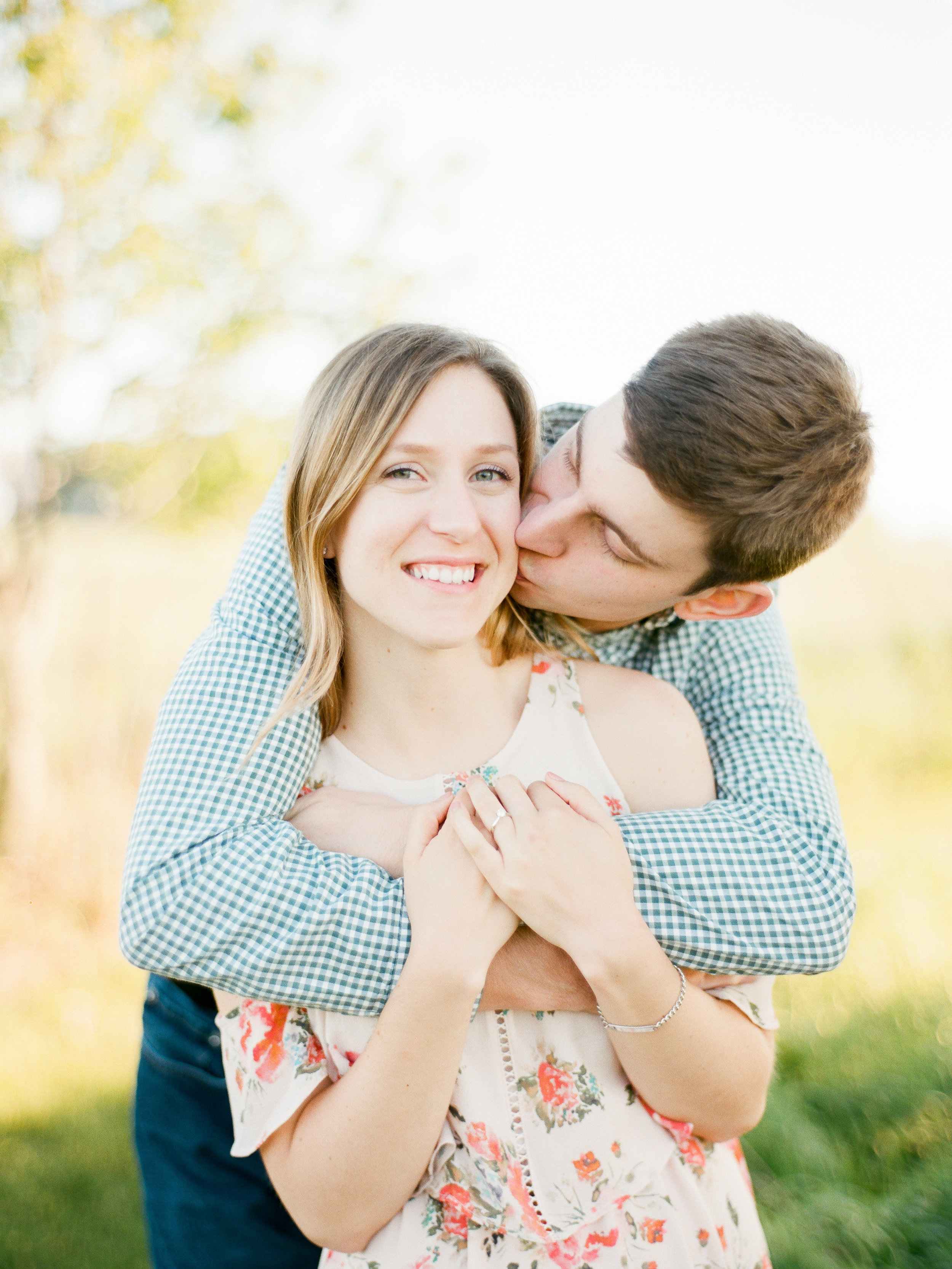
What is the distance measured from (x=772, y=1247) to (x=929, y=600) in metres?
7.04

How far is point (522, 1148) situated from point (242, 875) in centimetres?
74

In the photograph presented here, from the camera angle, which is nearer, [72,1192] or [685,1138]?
[685,1138]

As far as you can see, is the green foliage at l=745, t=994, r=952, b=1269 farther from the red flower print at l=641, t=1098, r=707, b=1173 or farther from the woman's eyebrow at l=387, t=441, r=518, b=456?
the woman's eyebrow at l=387, t=441, r=518, b=456

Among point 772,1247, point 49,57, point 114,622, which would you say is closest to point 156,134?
point 49,57

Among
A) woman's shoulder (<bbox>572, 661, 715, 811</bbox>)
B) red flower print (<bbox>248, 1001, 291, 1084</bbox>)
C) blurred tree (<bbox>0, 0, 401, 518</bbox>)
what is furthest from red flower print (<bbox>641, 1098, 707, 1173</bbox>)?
blurred tree (<bbox>0, 0, 401, 518</bbox>)

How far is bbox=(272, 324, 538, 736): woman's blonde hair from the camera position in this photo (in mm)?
1999

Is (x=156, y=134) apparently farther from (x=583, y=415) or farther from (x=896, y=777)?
(x=896, y=777)

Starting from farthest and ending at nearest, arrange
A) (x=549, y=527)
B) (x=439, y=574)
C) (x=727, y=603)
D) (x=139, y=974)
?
(x=139, y=974) → (x=727, y=603) → (x=549, y=527) → (x=439, y=574)

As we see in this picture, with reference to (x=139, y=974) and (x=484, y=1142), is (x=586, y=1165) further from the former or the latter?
(x=139, y=974)

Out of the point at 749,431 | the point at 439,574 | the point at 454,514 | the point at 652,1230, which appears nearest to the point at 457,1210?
the point at 652,1230

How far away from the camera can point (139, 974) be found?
482 centimetres

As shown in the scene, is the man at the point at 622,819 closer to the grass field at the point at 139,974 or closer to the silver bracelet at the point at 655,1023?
the silver bracelet at the point at 655,1023

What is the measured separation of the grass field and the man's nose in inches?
93.5

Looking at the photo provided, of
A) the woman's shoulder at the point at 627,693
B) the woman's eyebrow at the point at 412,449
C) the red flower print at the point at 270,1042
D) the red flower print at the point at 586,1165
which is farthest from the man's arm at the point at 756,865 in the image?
the woman's eyebrow at the point at 412,449
